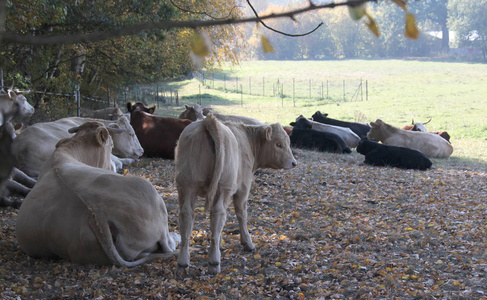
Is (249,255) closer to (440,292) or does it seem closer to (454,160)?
(440,292)

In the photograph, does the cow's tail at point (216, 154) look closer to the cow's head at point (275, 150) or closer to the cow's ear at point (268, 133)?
the cow's ear at point (268, 133)

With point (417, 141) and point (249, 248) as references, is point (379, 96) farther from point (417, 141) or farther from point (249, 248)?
point (249, 248)

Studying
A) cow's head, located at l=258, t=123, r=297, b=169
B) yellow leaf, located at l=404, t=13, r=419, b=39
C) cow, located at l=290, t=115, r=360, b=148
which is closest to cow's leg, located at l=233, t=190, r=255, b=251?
cow's head, located at l=258, t=123, r=297, b=169

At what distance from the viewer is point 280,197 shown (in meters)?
9.36

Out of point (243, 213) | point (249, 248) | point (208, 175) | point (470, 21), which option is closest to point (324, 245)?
point (249, 248)

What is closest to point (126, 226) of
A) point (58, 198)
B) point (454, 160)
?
point (58, 198)

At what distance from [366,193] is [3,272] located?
7.20m

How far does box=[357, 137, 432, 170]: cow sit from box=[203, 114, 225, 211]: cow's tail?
9.75 m

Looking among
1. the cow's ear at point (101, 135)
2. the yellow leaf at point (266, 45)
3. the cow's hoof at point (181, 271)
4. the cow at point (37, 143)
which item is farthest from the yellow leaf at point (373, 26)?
the cow at point (37, 143)

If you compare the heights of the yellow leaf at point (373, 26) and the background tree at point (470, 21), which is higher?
the background tree at point (470, 21)

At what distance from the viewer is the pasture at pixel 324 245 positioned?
4.78m

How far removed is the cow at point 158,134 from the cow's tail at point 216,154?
22.8 feet

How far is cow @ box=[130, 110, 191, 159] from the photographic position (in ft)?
40.1

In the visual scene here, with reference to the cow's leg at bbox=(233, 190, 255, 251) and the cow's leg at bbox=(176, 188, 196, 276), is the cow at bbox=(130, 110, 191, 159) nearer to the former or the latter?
the cow's leg at bbox=(233, 190, 255, 251)
